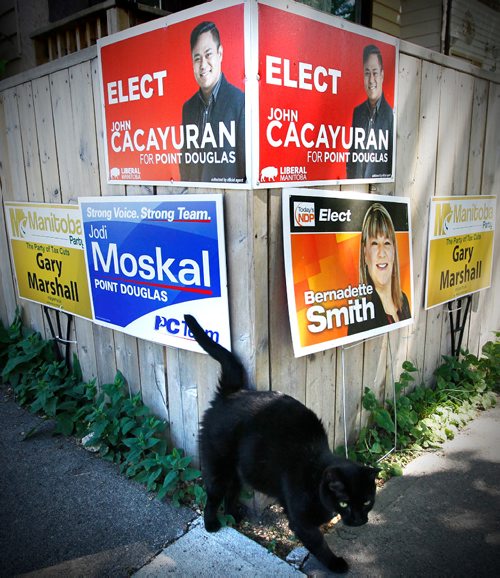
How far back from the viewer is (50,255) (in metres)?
3.58

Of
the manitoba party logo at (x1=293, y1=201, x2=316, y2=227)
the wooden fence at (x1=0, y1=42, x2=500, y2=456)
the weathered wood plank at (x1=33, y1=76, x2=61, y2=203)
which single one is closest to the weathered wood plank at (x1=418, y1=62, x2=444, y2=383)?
the wooden fence at (x1=0, y1=42, x2=500, y2=456)

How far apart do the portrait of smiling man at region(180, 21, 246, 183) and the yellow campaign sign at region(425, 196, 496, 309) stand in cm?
182

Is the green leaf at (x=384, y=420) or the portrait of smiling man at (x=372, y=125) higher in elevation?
the portrait of smiling man at (x=372, y=125)

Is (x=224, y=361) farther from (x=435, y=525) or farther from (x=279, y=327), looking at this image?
(x=435, y=525)

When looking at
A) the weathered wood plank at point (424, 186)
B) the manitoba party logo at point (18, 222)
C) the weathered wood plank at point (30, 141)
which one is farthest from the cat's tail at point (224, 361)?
the manitoba party logo at point (18, 222)

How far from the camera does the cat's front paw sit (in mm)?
2145

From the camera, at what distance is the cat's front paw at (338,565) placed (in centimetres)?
214

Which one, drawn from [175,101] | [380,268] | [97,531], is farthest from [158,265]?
[97,531]

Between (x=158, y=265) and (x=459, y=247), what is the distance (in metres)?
2.38

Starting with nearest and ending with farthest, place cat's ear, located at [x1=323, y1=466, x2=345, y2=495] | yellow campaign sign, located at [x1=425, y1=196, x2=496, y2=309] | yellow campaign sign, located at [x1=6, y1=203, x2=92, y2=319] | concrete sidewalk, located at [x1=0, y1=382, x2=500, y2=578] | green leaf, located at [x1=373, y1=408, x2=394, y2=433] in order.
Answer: cat's ear, located at [x1=323, y1=466, x2=345, y2=495] → concrete sidewalk, located at [x1=0, y1=382, x2=500, y2=578] → green leaf, located at [x1=373, y1=408, x2=394, y2=433] → yellow campaign sign, located at [x1=6, y1=203, x2=92, y2=319] → yellow campaign sign, located at [x1=425, y1=196, x2=496, y2=309]

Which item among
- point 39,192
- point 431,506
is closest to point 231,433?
point 431,506

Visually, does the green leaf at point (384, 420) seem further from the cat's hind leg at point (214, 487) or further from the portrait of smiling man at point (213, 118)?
the portrait of smiling man at point (213, 118)

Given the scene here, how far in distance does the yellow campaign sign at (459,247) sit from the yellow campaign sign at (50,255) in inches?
97.2

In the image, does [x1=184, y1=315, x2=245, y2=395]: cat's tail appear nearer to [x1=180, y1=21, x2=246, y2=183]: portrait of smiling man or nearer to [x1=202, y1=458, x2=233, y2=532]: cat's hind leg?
[x1=202, y1=458, x2=233, y2=532]: cat's hind leg
